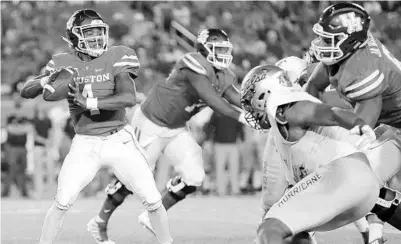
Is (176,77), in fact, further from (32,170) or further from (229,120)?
(32,170)

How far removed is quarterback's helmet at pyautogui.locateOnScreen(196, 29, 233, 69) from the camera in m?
7.32

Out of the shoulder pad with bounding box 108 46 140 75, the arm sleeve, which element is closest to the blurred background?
the shoulder pad with bounding box 108 46 140 75

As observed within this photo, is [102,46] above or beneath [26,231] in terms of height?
above

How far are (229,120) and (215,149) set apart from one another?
476 mm

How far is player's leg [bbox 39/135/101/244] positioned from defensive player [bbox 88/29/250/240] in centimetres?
132

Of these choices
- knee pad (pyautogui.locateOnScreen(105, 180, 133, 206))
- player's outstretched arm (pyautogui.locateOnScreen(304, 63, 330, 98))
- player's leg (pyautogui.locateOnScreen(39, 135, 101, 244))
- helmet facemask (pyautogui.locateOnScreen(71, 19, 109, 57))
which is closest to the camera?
player's outstretched arm (pyautogui.locateOnScreen(304, 63, 330, 98))

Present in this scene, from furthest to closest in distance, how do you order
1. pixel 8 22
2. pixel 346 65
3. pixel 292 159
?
pixel 8 22, pixel 346 65, pixel 292 159

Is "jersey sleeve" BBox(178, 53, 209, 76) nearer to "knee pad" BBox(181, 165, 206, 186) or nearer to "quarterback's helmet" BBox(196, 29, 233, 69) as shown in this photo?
"quarterback's helmet" BBox(196, 29, 233, 69)

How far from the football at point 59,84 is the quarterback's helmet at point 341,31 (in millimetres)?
1778

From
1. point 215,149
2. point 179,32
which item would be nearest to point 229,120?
point 215,149

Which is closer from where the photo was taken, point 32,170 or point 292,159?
point 292,159

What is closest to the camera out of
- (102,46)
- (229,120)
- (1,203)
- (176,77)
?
(102,46)

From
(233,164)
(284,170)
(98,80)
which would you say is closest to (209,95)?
(98,80)

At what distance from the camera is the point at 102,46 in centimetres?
593
